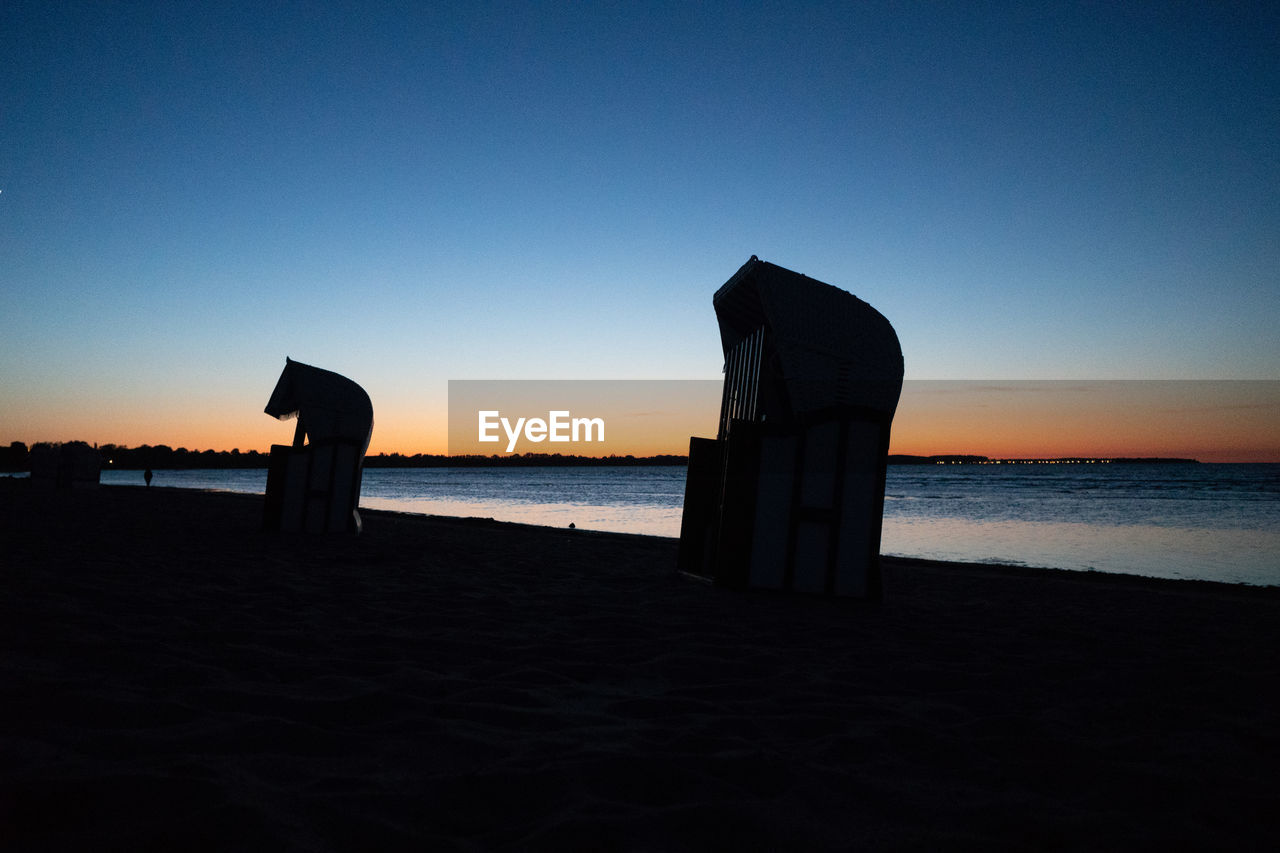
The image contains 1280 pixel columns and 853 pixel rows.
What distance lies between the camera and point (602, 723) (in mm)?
→ 3072

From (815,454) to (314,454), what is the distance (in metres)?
9.15

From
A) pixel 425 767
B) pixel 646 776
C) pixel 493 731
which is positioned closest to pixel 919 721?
pixel 646 776

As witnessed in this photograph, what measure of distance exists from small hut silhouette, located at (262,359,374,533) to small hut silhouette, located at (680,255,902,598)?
804 centimetres

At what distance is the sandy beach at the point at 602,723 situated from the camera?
7.03ft

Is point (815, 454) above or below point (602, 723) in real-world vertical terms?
above

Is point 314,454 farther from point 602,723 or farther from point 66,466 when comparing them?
point 66,466

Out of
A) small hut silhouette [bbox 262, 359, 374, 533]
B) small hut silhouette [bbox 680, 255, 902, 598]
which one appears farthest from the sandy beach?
small hut silhouette [bbox 262, 359, 374, 533]

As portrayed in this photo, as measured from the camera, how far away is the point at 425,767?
8.23 feet

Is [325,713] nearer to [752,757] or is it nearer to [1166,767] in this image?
[752,757]

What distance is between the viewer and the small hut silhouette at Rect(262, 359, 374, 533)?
39.3ft

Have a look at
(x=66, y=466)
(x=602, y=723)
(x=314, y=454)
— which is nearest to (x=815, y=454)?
(x=602, y=723)

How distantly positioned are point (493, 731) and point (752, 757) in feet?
3.60

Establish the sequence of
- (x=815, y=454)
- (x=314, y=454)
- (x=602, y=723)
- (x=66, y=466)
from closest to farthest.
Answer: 1. (x=602, y=723)
2. (x=815, y=454)
3. (x=314, y=454)
4. (x=66, y=466)

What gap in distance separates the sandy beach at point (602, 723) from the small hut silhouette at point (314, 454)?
18.3ft
